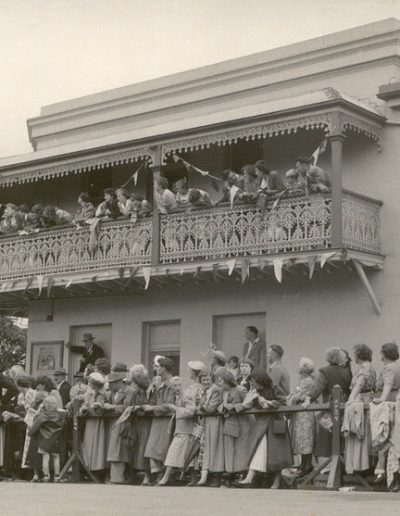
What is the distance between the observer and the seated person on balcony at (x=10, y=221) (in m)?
23.5

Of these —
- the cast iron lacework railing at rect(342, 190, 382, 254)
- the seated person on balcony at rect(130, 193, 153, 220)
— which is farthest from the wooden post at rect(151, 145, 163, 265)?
the cast iron lacework railing at rect(342, 190, 382, 254)

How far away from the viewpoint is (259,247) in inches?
756

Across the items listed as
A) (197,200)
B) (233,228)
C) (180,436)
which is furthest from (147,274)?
(180,436)

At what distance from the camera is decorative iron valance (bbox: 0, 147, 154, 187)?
2122 cm

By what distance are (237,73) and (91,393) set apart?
8984 mm

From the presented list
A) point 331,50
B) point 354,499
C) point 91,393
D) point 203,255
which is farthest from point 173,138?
point 354,499

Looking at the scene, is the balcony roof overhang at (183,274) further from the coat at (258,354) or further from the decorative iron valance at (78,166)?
the decorative iron valance at (78,166)

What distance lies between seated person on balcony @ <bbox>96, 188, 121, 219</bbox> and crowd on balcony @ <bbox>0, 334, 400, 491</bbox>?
517 cm

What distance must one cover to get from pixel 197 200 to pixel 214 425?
21.4ft

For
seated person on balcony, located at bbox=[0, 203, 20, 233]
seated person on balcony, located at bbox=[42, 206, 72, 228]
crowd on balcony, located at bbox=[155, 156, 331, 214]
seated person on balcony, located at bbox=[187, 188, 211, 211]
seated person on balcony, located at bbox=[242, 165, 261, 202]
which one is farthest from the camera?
seated person on balcony, located at bbox=[0, 203, 20, 233]

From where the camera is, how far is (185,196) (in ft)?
67.5

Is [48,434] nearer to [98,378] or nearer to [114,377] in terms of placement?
[98,378]

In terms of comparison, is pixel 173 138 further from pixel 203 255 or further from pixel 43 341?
pixel 43 341

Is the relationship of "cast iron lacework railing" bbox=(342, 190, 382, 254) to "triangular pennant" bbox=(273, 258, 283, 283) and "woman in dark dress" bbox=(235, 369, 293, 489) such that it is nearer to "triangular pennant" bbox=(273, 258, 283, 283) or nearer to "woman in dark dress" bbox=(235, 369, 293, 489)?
"triangular pennant" bbox=(273, 258, 283, 283)
